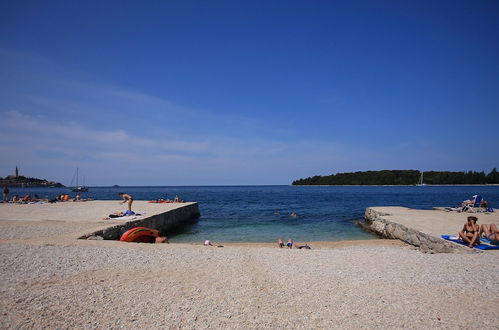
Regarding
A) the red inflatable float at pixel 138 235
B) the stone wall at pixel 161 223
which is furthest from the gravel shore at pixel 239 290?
the stone wall at pixel 161 223

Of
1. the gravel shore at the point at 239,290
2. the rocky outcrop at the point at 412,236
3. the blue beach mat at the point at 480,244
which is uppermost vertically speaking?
the gravel shore at the point at 239,290

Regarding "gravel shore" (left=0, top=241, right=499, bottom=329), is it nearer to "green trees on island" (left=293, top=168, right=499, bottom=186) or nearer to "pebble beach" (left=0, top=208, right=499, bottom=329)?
"pebble beach" (left=0, top=208, right=499, bottom=329)

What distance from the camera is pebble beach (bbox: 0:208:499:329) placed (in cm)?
415

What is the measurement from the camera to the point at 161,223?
1709 cm

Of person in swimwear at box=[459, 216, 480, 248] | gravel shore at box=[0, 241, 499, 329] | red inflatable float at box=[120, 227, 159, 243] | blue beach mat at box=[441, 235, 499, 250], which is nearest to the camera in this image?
gravel shore at box=[0, 241, 499, 329]

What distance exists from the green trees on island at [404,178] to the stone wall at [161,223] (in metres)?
141

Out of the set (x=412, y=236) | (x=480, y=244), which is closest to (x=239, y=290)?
(x=480, y=244)

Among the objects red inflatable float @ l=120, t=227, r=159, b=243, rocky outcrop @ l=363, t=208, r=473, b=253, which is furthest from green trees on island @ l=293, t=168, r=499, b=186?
red inflatable float @ l=120, t=227, r=159, b=243

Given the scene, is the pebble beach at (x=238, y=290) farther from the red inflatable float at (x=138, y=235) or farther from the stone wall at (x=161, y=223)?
the stone wall at (x=161, y=223)

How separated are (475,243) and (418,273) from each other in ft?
14.3

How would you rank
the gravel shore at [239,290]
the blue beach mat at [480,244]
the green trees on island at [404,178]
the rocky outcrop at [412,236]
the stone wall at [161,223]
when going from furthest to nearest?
1. the green trees on island at [404,178]
2. the stone wall at [161,223]
3. the rocky outcrop at [412,236]
4. the blue beach mat at [480,244]
5. the gravel shore at [239,290]

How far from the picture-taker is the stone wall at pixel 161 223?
460 inches

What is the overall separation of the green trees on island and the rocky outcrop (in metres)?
139

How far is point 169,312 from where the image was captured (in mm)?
4332
